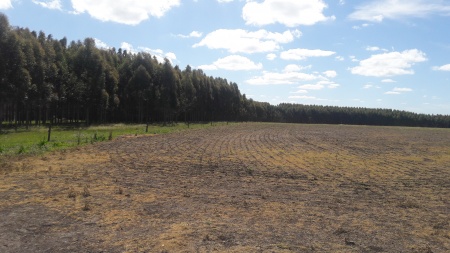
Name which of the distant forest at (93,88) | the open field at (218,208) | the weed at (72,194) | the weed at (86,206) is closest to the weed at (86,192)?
the open field at (218,208)

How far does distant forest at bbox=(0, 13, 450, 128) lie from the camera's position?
40.8 m

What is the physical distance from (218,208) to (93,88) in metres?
51.7

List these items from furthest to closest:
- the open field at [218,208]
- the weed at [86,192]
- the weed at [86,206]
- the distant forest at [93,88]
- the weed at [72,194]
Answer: the distant forest at [93,88]
the weed at [86,192]
the weed at [72,194]
the weed at [86,206]
the open field at [218,208]

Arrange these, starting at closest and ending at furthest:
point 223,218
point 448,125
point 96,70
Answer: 1. point 223,218
2. point 96,70
3. point 448,125

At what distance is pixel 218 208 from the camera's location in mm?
9586

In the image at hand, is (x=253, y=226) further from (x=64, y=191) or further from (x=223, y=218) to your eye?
(x=64, y=191)

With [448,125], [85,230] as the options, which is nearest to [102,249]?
[85,230]

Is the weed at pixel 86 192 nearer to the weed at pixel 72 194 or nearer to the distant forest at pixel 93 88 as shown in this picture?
the weed at pixel 72 194

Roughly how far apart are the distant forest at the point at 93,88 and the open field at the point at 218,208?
2245cm

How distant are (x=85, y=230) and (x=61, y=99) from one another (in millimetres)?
49862

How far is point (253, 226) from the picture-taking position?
26.5 ft

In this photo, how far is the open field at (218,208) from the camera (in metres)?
7.00

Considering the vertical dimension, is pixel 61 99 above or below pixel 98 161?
above

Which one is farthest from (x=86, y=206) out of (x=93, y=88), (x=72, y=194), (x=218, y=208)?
(x=93, y=88)
